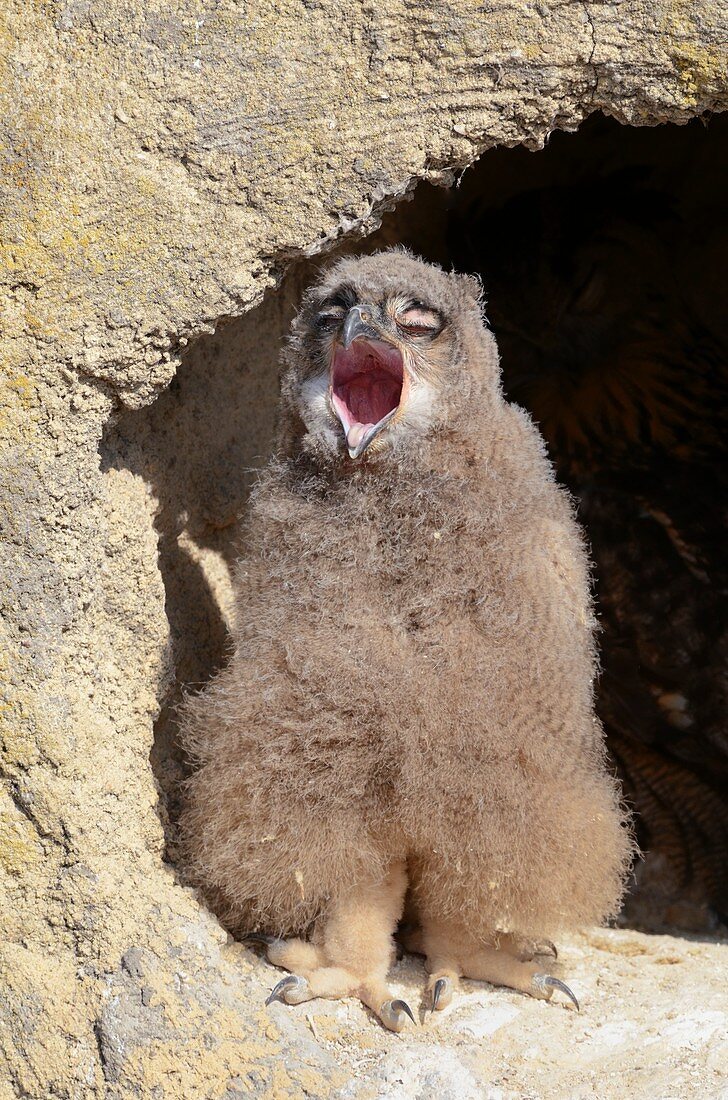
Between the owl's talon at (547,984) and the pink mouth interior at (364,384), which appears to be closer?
the pink mouth interior at (364,384)

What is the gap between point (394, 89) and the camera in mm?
2072

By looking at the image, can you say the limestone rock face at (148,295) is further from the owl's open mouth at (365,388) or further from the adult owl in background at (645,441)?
the adult owl in background at (645,441)

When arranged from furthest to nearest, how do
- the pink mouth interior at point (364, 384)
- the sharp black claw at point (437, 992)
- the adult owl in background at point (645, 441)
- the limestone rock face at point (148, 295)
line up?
the adult owl in background at point (645, 441)
the sharp black claw at point (437, 992)
the pink mouth interior at point (364, 384)
the limestone rock face at point (148, 295)

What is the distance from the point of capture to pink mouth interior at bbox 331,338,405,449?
208 cm

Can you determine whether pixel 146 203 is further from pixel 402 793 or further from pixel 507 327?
pixel 507 327

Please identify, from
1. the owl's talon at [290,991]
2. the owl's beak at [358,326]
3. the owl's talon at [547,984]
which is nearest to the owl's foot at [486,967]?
the owl's talon at [547,984]

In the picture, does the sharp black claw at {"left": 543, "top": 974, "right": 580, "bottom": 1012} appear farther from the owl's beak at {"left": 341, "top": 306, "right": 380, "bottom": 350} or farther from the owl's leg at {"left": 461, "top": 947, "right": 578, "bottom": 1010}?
the owl's beak at {"left": 341, "top": 306, "right": 380, "bottom": 350}

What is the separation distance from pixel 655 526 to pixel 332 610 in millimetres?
1612

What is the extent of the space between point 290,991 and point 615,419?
226 cm

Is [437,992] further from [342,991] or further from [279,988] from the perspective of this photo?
[279,988]

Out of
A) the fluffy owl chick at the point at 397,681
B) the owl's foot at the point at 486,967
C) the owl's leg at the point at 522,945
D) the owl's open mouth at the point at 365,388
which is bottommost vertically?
the owl's foot at the point at 486,967

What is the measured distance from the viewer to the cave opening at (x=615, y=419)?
2.79 m

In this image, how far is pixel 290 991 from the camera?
211cm

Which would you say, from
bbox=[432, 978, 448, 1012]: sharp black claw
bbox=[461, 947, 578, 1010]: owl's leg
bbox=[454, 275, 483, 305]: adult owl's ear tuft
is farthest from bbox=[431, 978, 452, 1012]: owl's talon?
bbox=[454, 275, 483, 305]: adult owl's ear tuft
